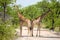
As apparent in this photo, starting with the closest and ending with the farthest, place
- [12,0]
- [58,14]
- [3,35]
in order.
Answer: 1. [3,35]
2. [12,0]
3. [58,14]

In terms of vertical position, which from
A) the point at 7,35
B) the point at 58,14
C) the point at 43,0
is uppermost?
the point at 43,0

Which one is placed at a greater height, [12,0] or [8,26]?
[12,0]

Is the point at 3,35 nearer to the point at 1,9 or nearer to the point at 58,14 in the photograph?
the point at 1,9

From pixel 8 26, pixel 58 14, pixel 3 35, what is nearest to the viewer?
pixel 3 35

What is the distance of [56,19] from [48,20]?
1.64 metres

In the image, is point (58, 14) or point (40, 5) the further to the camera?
point (40, 5)

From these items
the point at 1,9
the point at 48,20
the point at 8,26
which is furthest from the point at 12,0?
the point at 48,20

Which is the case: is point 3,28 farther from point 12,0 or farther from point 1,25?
point 12,0

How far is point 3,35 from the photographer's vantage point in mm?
9570

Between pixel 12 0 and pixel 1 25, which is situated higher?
pixel 12 0

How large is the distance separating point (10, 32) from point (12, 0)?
844 centimetres

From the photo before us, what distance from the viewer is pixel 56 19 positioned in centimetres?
2556

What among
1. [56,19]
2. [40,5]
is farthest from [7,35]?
[40,5]

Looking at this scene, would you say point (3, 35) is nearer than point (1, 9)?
Yes
